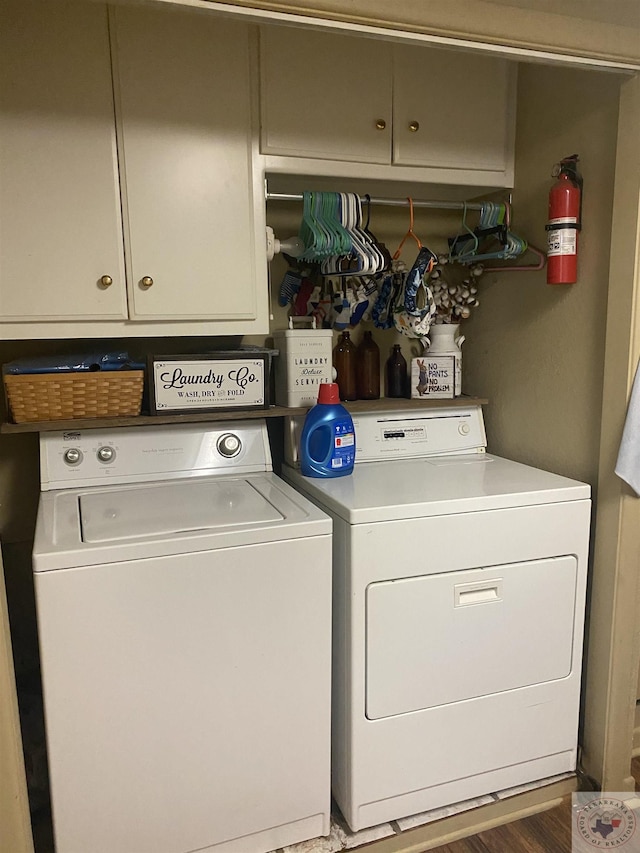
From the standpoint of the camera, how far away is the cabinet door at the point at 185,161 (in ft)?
5.38

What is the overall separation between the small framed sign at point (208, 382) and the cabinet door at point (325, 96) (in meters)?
0.63

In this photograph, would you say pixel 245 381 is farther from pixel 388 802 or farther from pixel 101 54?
pixel 388 802

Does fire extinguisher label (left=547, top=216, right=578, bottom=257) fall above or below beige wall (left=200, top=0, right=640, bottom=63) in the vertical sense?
below

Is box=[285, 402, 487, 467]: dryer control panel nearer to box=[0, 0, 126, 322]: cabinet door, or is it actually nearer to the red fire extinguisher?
the red fire extinguisher

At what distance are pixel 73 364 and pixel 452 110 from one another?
4.62ft

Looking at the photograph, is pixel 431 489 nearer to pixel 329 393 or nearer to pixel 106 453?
pixel 329 393

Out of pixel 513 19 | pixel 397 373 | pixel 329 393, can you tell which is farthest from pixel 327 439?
pixel 513 19

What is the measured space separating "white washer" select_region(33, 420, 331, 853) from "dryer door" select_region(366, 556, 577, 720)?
0.16 metres

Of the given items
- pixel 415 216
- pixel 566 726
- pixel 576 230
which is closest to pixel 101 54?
pixel 415 216

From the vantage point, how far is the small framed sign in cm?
185

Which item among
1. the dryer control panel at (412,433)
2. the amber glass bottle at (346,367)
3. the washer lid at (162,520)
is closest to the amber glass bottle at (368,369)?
the amber glass bottle at (346,367)

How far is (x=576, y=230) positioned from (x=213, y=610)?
142 cm

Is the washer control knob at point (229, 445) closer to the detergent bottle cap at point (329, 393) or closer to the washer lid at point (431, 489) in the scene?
the washer lid at point (431, 489)

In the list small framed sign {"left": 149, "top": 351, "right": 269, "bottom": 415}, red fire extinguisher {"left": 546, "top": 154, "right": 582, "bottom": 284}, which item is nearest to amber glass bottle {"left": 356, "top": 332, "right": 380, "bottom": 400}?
small framed sign {"left": 149, "top": 351, "right": 269, "bottom": 415}
